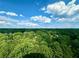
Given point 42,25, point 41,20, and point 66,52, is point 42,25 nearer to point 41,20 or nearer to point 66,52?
point 41,20

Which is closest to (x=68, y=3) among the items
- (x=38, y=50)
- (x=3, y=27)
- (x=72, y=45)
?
(x=72, y=45)

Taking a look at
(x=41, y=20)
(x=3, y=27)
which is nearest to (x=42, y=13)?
(x=41, y=20)

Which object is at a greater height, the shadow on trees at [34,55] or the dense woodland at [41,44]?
the dense woodland at [41,44]

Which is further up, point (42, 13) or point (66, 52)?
point (42, 13)

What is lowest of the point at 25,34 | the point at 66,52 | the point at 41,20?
the point at 66,52

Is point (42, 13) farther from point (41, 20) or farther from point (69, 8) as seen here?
point (69, 8)

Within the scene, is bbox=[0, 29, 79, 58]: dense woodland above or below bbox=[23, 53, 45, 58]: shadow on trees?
above

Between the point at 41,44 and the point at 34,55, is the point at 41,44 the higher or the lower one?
the higher one
